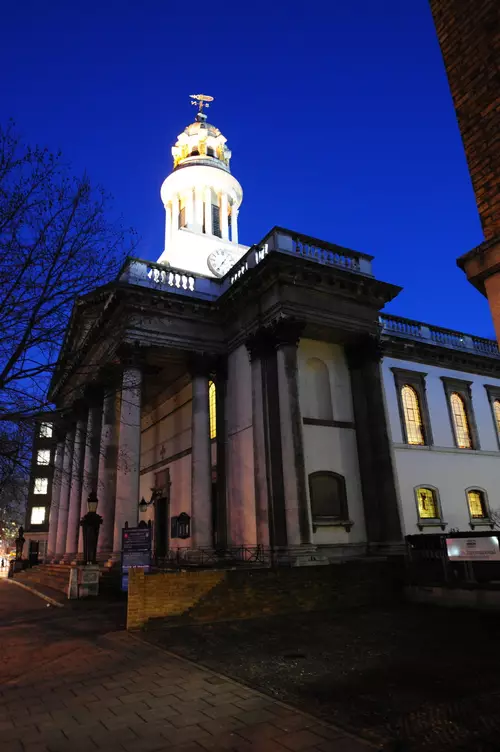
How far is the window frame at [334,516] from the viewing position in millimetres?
18531

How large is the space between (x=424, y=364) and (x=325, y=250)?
988cm

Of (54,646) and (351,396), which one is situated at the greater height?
(351,396)

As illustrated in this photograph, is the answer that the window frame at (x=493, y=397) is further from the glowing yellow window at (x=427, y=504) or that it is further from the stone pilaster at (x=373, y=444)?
the stone pilaster at (x=373, y=444)

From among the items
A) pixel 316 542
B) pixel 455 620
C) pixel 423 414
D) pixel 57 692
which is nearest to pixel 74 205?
pixel 57 692

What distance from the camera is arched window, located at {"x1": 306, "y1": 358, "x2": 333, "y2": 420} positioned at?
20016mm

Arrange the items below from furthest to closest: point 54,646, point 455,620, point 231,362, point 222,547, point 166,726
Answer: point 231,362
point 222,547
point 455,620
point 54,646
point 166,726

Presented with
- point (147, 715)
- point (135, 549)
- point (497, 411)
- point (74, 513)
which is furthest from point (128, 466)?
point (497, 411)

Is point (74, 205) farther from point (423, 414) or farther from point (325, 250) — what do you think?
point (423, 414)

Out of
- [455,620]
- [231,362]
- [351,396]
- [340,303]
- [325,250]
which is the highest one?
[325,250]

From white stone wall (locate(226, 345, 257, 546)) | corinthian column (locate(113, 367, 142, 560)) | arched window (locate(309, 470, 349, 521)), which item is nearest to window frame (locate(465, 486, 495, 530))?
arched window (locate(309, 470, 349, 521))

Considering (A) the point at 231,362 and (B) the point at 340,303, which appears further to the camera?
(A) the point at 231,362

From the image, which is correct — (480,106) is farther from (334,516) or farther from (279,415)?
(334,516)

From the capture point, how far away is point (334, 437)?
65.4 ft

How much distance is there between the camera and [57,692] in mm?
6414
